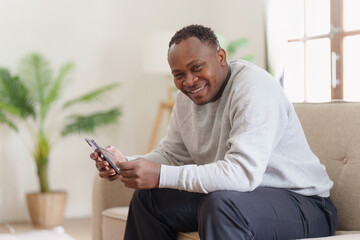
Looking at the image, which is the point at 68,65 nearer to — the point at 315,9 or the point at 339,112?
the point at 315,9

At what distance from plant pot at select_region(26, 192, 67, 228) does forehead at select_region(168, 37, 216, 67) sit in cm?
283

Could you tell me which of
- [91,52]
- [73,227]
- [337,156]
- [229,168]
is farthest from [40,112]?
[229,168]

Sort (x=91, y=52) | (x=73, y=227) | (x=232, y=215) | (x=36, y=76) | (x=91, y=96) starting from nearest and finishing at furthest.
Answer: (x=232, y=215), (x=73, y=227), (x=36, y=76), (x=91, y=96), (x=91, y=52)

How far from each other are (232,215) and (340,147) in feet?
2.26

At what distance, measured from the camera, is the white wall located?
4.56 meters

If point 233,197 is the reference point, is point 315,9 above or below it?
above

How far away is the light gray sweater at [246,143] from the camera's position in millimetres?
1632

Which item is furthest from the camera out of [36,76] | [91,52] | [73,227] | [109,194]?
[91,52]

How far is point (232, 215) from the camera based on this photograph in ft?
5.09

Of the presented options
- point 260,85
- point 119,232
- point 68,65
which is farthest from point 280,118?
point 68,65

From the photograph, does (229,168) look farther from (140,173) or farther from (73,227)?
(73,227)

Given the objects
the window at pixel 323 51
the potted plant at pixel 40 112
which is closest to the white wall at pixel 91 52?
the potted plant at pixel 40 112

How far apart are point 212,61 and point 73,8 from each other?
3.19 metres

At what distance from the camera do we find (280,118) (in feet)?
5.79
